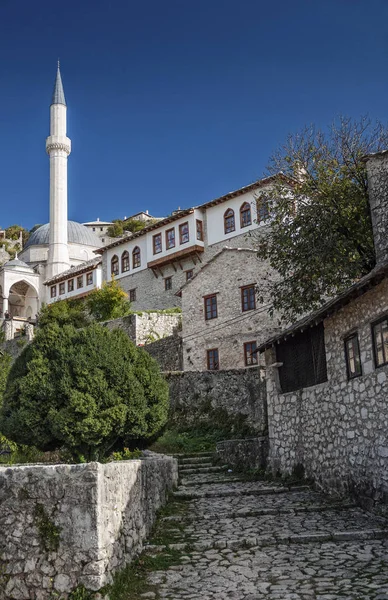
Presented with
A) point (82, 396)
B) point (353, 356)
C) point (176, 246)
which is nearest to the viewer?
point (353, 356)

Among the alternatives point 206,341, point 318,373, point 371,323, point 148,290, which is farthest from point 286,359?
point 148,290

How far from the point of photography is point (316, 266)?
1554 centimetres

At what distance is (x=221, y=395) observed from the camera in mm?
21703

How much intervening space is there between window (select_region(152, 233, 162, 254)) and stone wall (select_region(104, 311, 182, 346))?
19.8 feet

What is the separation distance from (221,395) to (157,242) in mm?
19174

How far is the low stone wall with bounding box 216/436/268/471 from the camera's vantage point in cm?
1512

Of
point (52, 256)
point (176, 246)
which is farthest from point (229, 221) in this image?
point (52, 256)

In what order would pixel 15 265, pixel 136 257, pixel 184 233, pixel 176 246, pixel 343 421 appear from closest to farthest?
pixel 343 421 → pixel 184 233 → pixel 176 246 → pixel 136 257 → pixel 15 265

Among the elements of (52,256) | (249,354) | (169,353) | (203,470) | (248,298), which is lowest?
(203,470)

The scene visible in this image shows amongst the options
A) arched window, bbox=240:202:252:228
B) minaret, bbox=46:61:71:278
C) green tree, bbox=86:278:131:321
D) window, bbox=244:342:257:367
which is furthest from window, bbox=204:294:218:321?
minaret, bbox=46:61:71:278

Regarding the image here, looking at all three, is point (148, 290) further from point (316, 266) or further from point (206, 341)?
point (316, 266)

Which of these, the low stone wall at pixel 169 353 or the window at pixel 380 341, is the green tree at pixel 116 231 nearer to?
the low stone wall at pixel 169 353

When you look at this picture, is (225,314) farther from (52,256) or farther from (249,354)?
(52,256)

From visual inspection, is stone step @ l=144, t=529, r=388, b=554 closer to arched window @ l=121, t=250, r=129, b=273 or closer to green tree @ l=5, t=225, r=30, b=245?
arched window @ l=121, t=250, r=129, b=273
